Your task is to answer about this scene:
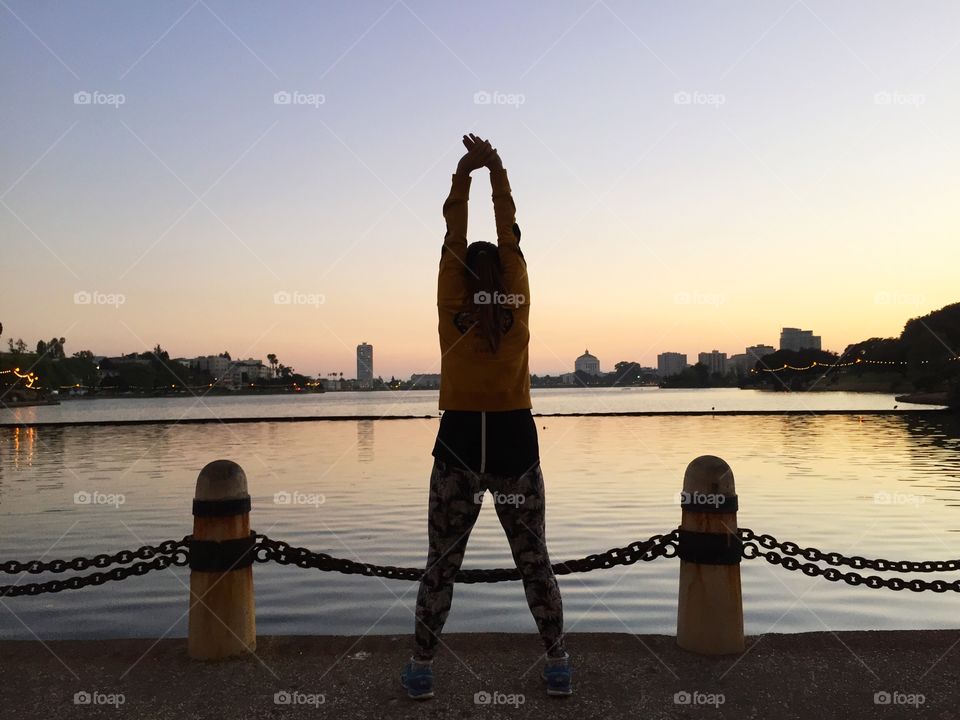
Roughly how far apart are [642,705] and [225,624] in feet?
8.21

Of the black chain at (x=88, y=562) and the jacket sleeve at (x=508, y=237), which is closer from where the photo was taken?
the jacket sleeve at (x=508, y=237)

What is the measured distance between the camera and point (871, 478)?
2195 centimetres

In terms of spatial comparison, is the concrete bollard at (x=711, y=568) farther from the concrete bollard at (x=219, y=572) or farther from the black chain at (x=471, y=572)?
the concrete bollard at (x=219, y=572)

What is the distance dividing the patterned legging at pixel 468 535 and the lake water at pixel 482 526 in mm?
4194

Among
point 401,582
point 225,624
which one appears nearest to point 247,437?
point 401,582

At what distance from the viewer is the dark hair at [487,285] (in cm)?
396

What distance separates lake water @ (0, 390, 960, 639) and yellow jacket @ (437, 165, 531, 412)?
190 inches

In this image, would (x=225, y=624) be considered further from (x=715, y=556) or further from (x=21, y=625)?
(x=21, y=625)

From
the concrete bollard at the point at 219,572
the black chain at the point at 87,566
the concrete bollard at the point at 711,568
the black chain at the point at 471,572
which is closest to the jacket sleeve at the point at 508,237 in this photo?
the concrete bollard at the point at 711,568

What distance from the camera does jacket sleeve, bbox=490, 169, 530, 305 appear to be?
4109 millimetres

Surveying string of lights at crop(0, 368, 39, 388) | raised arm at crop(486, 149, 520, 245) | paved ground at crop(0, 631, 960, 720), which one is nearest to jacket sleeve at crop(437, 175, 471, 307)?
raised arm at crop(486, 149, 520, 245)

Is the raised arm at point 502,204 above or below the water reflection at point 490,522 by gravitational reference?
above

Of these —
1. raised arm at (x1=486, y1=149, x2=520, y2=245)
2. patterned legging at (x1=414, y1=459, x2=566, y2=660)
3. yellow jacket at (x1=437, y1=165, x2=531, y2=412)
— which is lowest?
patterned legging at (x1=414, y1=459, x2=566, y2=660)

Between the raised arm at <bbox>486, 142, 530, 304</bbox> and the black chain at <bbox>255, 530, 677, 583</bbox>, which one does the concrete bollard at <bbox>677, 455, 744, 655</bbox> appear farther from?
the raised arm at <bbox>486, 142, 530, 304</bbox>
